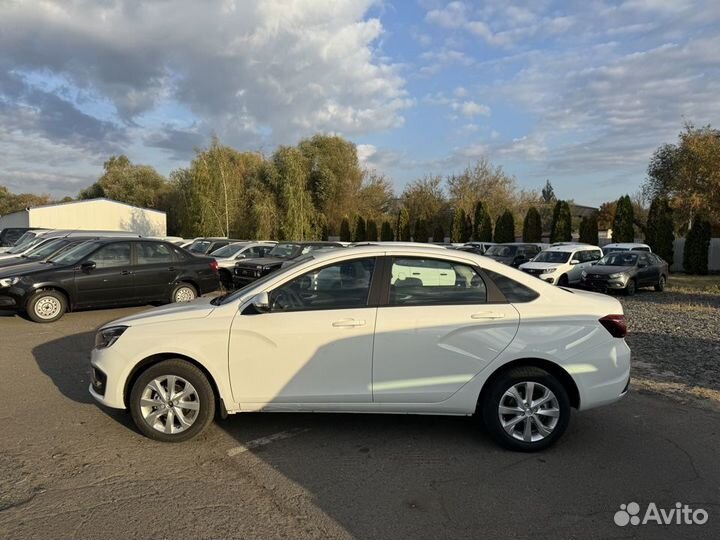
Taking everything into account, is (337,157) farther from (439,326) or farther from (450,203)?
(439,326)

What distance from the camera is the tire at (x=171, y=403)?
4344mm

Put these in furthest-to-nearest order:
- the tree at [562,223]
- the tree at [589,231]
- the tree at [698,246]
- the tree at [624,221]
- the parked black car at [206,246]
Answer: the tree at [562,223], the tree at [589,231], the tree at [624,221], the tree at [698,246], the parked black car at [206,246]

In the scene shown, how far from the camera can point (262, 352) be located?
4.28 m

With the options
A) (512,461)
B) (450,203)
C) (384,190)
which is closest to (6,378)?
(512,461)

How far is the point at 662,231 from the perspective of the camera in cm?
2881

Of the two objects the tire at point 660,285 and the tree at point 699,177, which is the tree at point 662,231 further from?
the tire at point 660,285

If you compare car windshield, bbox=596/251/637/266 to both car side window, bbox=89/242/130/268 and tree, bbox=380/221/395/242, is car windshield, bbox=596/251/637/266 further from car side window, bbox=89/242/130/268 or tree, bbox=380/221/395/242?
tree, bbox=380/221/395/242

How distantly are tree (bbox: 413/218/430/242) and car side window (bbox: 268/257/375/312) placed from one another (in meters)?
38.3

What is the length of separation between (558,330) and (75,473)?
3.91 m

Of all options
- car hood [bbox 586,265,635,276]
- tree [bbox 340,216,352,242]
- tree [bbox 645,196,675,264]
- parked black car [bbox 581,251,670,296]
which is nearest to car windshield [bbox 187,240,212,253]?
parked black car [bbox 581,251,670,296]

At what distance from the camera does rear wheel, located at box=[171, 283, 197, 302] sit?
1180 cm

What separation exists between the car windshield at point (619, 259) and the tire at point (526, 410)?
1607 cm

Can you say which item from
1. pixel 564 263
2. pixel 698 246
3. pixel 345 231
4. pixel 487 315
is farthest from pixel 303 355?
pixel 345 231
